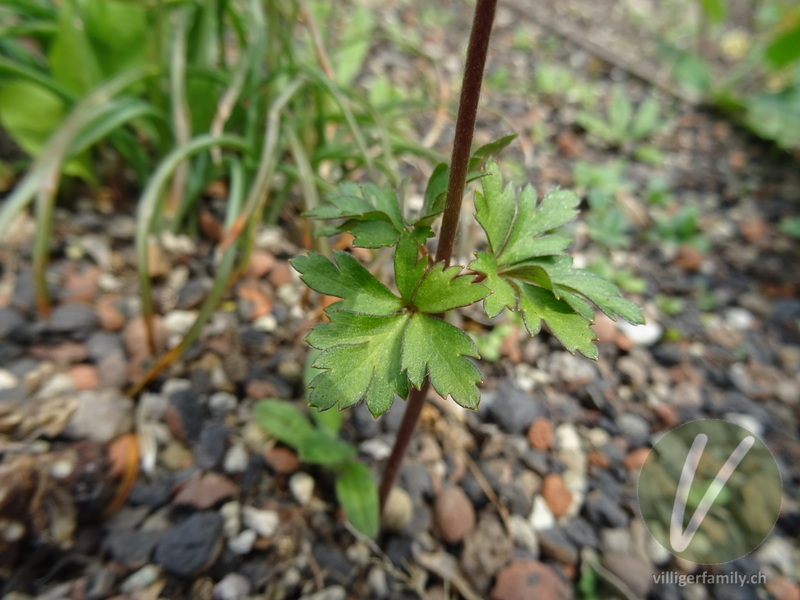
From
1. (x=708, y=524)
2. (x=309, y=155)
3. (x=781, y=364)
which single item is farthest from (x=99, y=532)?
(x=781, y=364)

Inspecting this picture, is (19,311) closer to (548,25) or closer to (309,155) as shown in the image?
(309,155)

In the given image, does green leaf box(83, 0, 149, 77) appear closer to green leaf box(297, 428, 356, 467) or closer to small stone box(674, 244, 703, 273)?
green leaf box(297, 428, 356, 467)

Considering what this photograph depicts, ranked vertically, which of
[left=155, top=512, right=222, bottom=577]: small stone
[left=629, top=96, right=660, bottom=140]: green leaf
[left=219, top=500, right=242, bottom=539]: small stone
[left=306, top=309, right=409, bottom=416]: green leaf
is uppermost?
[left=629, top=96, right=660, bottom=140]: green leaf

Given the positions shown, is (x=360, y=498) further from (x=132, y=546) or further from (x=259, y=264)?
(x=259, y=264)

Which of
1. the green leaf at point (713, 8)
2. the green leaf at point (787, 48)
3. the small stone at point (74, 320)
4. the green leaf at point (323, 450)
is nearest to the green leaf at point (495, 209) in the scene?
the green leaf at point (323, 450)

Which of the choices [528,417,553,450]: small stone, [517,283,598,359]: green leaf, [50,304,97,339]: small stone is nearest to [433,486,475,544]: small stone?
[528,417,553,450]: small stone

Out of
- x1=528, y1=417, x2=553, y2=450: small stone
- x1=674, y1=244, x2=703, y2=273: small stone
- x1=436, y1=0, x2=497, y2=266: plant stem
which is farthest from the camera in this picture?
x1=674, y1=244, x2=703, y2=273: small stone

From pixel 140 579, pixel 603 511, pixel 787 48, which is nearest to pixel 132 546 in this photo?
pixel 140 579

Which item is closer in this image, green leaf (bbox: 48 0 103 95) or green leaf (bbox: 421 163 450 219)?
green leaf (bbox: 421 163 450 219)
